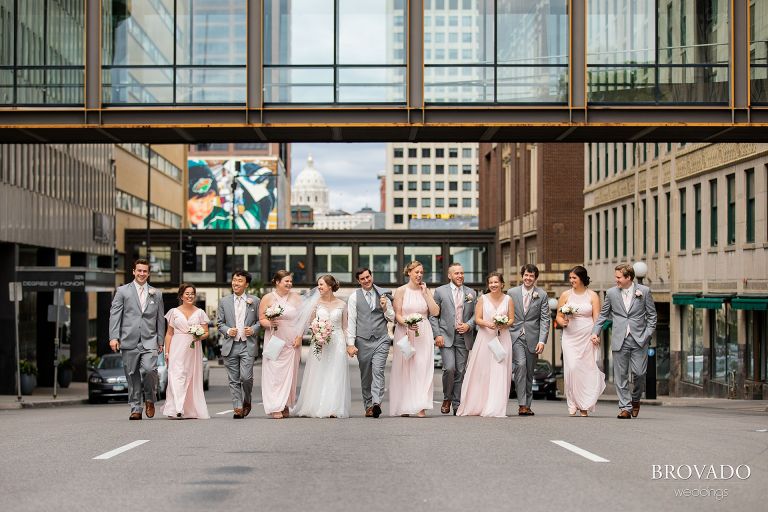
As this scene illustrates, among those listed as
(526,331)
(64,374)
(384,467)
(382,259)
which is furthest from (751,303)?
(382,259)

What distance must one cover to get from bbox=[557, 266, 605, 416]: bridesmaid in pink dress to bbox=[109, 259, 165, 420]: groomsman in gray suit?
18.3ft

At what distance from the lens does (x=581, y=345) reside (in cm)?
1730

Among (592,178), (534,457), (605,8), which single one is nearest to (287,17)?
(605,8)

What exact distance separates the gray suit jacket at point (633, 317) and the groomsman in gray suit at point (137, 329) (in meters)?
6.04

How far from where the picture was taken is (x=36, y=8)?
3512 cm

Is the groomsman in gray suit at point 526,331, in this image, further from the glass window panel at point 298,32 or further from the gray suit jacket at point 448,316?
the glass window panel at point 298,32

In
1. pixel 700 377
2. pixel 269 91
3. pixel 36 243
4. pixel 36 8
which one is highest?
pixel 36 8

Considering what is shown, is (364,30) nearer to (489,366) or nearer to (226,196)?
(489,366)

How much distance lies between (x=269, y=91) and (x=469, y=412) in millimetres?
9792

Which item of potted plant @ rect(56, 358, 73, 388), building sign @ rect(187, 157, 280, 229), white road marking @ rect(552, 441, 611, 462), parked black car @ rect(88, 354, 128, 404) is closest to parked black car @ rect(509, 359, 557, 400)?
parked black car @ rect(88, 354, 128, 404)

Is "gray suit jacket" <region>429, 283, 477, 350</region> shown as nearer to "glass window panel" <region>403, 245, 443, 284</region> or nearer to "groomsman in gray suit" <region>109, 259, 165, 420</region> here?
"groomsman in gray suit" <region>109, 259, 165, 420</region>

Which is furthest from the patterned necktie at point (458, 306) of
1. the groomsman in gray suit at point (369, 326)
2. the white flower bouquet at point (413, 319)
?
the groomsman in gray suit at point (369, 326)

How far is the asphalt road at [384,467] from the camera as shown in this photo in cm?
877

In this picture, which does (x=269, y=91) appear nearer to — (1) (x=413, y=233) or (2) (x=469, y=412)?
(2) (x=469, y=412)
